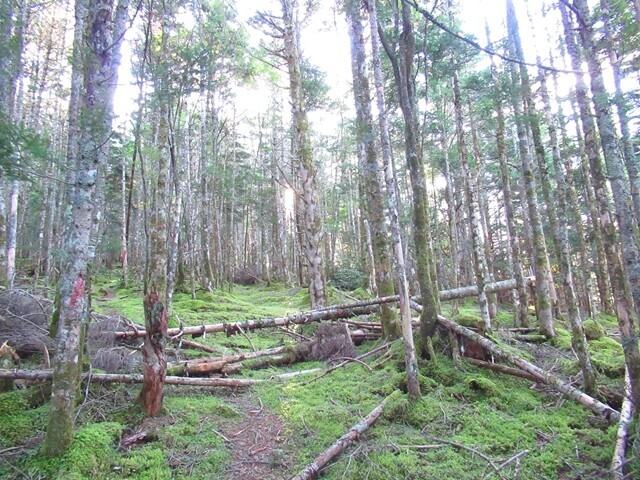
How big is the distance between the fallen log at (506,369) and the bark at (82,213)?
5643 millimetres

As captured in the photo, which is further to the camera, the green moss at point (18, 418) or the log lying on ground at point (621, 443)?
the green moss at point (18, 418)

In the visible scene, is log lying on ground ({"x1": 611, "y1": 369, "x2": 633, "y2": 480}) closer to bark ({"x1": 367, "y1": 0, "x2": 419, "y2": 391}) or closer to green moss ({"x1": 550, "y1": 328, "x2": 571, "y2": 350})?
bark ({"x1": 367, "y1": 0, "x2": 419, "y2": 391})

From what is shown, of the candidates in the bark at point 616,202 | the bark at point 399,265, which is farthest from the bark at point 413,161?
the bark at point 616,202

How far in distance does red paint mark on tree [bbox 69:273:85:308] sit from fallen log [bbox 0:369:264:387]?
1655 millimetres

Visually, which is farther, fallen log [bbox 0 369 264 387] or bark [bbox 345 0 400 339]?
bark [bbox 345 0 400 339]

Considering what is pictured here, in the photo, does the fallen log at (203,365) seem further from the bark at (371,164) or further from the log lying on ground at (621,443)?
the log lying on ground at (621,443)

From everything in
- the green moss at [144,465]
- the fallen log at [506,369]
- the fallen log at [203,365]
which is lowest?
the green moss at [144,465]

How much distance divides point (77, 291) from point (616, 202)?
5.59 metres

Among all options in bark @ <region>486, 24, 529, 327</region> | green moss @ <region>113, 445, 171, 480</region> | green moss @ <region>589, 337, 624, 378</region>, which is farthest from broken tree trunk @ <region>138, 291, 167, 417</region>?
bark @ <region>486, 24, 529, 327</region>

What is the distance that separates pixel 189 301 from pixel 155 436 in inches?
369

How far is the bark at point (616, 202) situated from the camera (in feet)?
12.8

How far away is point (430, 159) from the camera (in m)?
19.5

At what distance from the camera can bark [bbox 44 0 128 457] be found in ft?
11.4

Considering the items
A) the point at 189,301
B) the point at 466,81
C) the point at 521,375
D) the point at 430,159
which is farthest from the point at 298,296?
the point at 521,375
